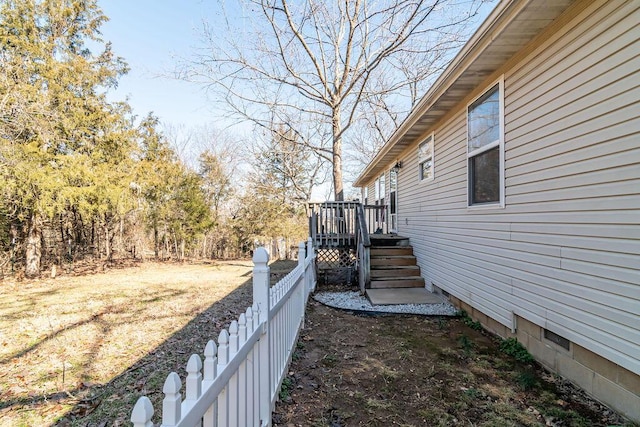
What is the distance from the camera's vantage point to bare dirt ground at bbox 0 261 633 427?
2.48 meters

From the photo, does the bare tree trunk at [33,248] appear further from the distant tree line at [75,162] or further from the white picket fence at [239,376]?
the white picket fence at [239,376]

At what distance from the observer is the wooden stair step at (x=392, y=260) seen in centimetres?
706

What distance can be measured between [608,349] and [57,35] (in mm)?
14476

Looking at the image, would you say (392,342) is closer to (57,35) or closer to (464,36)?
(464,36)

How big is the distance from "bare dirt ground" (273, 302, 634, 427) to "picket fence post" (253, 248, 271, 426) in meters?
0.38

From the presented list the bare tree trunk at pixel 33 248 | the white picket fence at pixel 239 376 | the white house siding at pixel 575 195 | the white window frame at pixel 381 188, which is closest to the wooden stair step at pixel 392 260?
the white house siding at pixel 575 195

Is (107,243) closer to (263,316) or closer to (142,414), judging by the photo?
(263,316)

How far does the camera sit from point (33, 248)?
9.33 meters

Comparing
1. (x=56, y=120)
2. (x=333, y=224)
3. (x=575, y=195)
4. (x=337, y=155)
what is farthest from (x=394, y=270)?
(x=56, y=120)

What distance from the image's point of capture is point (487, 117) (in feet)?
14.6

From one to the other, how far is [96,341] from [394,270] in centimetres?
534

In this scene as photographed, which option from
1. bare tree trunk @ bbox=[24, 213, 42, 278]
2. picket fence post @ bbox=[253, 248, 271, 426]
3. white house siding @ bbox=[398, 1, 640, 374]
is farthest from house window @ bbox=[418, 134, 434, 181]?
bare tree trunk @ bbox=[24, 213, 42, 278]

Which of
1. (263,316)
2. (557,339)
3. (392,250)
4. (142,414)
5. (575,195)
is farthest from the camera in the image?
(392,250)

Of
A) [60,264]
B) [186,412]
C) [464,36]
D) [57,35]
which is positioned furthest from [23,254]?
[464,36]
